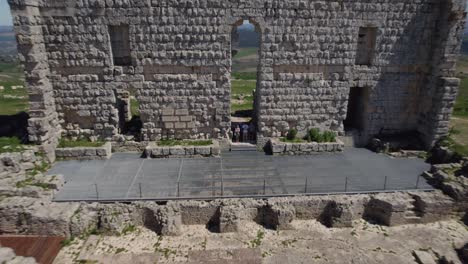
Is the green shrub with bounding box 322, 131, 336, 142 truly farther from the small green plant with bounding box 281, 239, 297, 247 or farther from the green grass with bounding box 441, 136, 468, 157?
the small green plant with bounding box 281, 239, 297, 247

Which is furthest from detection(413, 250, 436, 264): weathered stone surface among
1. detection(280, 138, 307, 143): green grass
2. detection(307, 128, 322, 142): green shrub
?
detection(280, 138, 307, 143): green grass

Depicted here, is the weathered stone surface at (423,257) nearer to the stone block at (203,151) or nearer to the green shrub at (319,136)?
the green shrub at (319,136)

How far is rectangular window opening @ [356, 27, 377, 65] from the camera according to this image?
527 inches

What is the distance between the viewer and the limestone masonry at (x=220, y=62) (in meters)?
12.1

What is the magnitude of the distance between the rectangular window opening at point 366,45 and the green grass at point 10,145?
548 inches

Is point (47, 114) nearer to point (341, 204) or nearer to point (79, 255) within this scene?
point (79, 255)

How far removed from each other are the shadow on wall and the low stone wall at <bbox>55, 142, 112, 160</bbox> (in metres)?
1.42

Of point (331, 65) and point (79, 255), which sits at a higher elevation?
point (331, 65)

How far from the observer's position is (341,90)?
13656mm

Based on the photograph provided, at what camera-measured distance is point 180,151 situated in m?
12.9

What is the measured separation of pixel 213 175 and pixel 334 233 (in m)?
4.46

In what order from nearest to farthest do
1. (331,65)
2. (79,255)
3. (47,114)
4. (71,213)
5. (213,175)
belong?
(79,255) → (71,213) → (213,175) → (47,114) → (331,65)

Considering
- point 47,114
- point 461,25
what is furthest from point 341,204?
point 47,114

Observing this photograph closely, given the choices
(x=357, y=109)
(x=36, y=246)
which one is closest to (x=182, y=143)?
(x=36, y=246)
